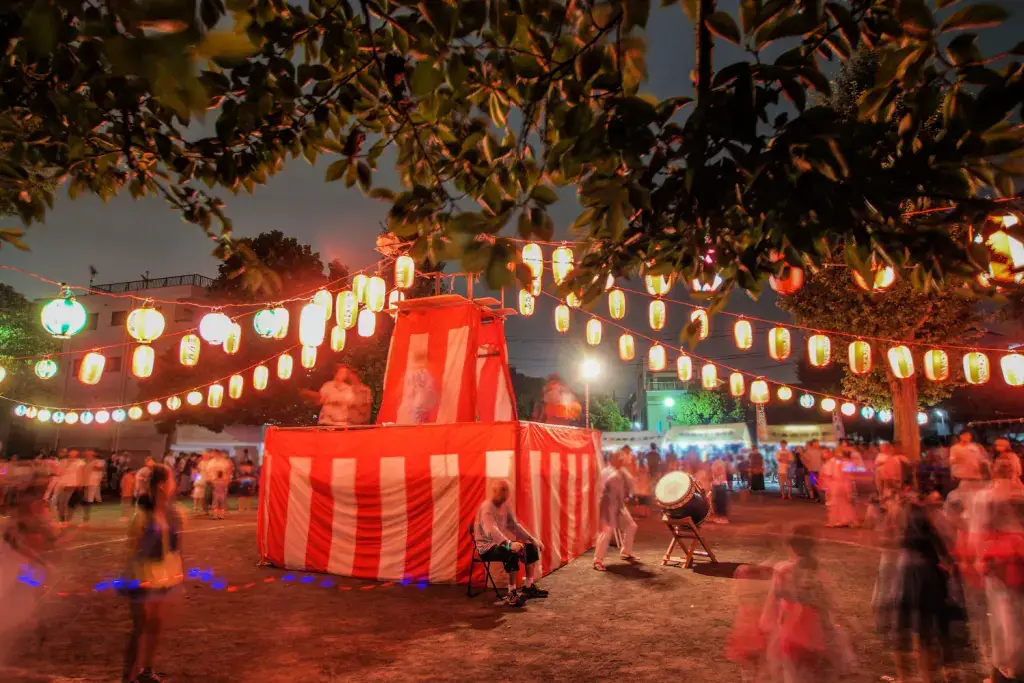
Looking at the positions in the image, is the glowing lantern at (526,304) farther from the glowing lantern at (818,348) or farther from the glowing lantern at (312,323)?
the glowing lantern at (818,348)

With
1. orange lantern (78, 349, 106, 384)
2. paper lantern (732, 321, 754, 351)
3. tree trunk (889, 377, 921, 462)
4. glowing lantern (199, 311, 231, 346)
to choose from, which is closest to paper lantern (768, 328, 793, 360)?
paper lantern (732, 321, 754, 351)

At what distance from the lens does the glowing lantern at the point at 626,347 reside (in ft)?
42.7

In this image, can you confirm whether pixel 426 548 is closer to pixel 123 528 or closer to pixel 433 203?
pixel 433 203

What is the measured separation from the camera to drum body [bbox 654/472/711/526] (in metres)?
9.13

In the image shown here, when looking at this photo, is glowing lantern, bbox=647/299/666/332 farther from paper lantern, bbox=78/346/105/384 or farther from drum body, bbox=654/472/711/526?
paper lantern, bbox=78/346/105/384

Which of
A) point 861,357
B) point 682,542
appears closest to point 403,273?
point 682,542

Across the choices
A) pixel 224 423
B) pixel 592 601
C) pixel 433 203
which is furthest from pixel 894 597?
pixel 224 423

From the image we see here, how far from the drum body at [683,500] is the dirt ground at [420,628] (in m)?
0.81

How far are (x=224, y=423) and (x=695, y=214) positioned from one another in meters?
27.0

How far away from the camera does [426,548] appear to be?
823 cm

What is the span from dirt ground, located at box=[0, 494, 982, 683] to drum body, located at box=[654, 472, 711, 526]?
81 cm

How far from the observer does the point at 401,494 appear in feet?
27.6

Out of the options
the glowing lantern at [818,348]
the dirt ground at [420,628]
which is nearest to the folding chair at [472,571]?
the dirt ground at [420,628]

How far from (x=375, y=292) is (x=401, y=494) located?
413cm
